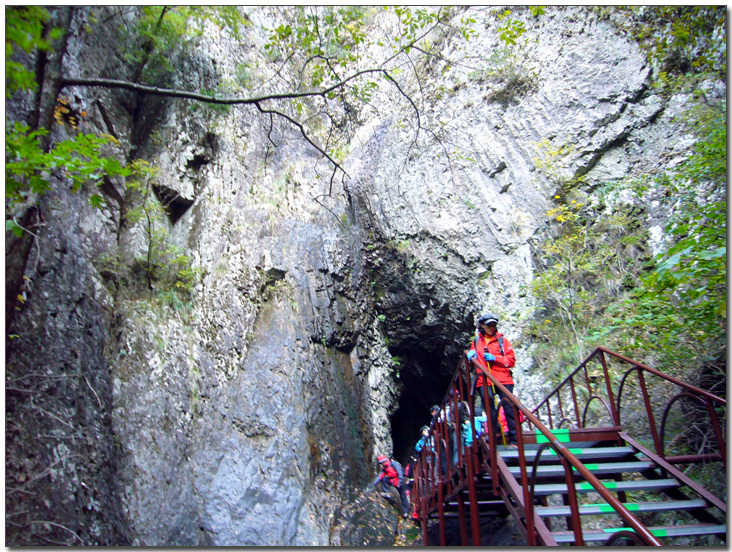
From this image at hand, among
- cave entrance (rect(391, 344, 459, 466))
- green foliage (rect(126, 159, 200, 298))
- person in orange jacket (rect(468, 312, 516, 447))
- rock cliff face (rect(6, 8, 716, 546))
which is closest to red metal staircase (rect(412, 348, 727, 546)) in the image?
person in orange jacket (rect(468, 312, 516, 447))

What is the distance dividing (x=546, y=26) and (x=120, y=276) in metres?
8.47

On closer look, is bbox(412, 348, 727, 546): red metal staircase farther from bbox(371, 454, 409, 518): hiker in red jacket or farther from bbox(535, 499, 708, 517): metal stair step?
bbox(371, 454, 409, 518): hiker in red jacket


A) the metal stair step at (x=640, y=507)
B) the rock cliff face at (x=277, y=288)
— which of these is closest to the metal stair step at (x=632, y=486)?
the metal stair step at (x=640, y=507)

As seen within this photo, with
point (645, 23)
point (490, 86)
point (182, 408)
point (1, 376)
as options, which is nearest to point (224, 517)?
point (182, 408)

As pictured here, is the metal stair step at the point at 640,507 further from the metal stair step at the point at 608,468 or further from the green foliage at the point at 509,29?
the green foliage at the point at 509,29

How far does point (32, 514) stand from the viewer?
111 inches

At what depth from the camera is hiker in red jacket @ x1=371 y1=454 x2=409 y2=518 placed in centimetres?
614

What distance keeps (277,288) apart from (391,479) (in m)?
3.81

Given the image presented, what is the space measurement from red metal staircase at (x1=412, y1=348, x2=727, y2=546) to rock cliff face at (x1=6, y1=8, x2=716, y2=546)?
171cm

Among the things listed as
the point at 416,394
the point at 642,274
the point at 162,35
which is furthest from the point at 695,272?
the point at 162,35

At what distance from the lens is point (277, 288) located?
6.54 meters

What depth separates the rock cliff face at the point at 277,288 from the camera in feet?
12.5

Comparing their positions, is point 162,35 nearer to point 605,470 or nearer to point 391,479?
point 605,470

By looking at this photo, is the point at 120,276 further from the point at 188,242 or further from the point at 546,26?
the point at 546,26
